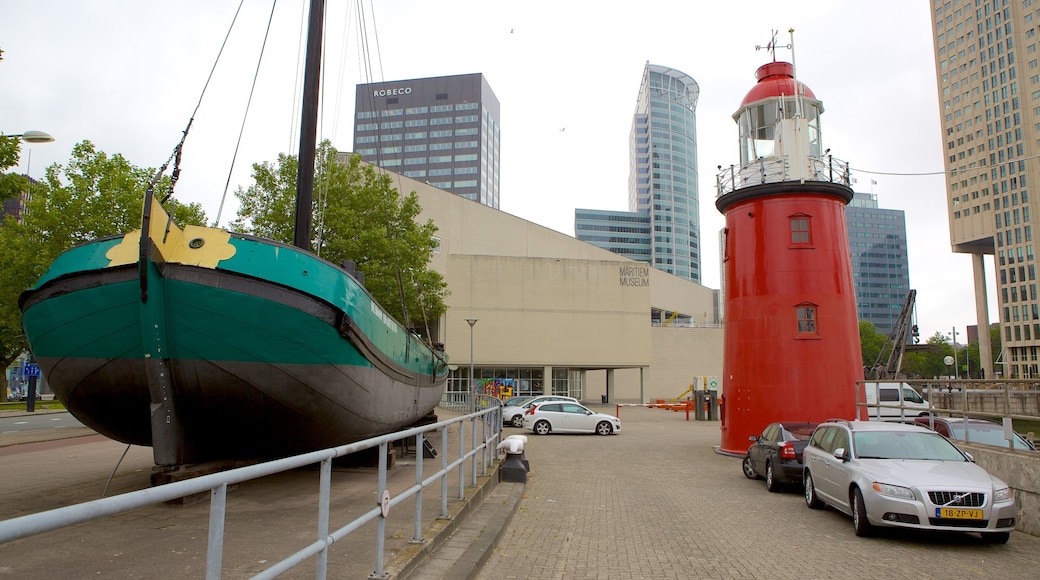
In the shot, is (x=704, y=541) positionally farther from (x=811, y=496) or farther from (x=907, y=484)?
(x=811, y=496)

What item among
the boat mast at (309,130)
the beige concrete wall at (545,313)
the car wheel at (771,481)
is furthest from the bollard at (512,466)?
the beige concrete wall at (545,313)

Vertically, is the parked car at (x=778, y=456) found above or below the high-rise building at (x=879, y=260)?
below

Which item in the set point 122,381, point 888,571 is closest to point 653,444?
point 888,571

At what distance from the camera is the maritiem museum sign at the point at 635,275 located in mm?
49022

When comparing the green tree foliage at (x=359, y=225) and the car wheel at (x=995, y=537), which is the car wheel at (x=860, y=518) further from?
the green tree foliage at (x=359, y=225)

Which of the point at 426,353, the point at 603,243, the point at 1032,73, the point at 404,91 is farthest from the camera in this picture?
the point at 603,243

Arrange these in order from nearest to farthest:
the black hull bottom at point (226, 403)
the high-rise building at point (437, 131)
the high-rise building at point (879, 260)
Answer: the black hull bottom at point (226, 403), the high-rise building at point (437, 131), the high-rise building at point (879, 260)

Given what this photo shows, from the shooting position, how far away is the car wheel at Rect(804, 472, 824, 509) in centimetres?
971

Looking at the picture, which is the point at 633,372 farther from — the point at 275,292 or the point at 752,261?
the point at 275,292

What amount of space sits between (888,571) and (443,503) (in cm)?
424

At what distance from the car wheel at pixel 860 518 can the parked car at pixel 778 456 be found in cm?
333

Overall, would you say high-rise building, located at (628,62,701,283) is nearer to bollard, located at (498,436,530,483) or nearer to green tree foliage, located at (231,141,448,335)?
green tree foliage, located at (231,141,448,335)

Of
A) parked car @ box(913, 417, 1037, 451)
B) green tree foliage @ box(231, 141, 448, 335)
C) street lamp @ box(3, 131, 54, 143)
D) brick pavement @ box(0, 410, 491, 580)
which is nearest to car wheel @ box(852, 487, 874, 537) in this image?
parked car @ box(913, 417, 1037, 451)

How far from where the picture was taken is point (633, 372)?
62.8m
